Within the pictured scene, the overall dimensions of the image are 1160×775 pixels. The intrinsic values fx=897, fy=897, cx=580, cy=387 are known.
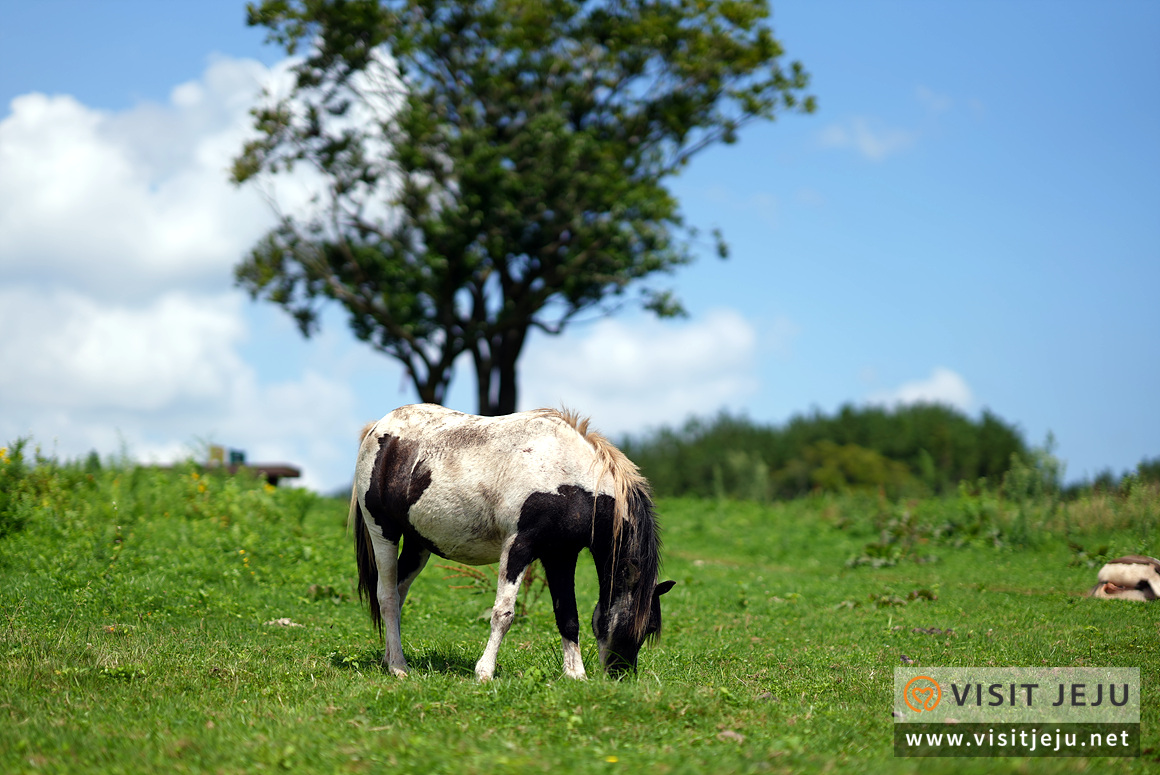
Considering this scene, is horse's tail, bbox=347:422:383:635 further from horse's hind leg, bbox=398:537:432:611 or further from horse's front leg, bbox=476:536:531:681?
horse's front leg, bbox=476:536:531:681

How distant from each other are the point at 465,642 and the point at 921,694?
179 inches

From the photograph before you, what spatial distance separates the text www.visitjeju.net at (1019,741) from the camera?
580cm

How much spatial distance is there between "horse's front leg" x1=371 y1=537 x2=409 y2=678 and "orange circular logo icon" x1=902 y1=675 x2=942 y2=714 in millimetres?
4161

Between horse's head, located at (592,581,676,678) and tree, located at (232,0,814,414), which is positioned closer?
horse's head, located at (592,581,676,678)

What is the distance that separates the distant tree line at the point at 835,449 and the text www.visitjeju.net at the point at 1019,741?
105ft

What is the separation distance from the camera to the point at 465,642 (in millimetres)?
9422

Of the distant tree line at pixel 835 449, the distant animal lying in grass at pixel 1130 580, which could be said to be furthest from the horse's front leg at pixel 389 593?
the distant tree line at pixel 835 449

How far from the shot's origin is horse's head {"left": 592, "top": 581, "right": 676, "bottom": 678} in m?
7.08

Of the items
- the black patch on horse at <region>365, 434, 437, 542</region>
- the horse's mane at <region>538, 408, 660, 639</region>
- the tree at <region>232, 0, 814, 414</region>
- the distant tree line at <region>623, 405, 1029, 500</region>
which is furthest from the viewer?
the distant tree line at <region>623, 405, 1029, 500</region>

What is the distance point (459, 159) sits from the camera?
23.0 meters

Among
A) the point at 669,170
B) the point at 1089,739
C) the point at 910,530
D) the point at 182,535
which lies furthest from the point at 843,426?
the point at 1089,739

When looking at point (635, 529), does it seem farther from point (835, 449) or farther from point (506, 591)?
point (835, 449)

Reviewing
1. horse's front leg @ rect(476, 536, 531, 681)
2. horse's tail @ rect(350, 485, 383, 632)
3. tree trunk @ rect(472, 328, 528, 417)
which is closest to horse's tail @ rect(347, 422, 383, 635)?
horse's tail @ rect(350, 485, 383, 632)

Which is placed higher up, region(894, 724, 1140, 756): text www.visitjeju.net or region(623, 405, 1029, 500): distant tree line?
region(623, 405, 1029, 500): distant tree line
